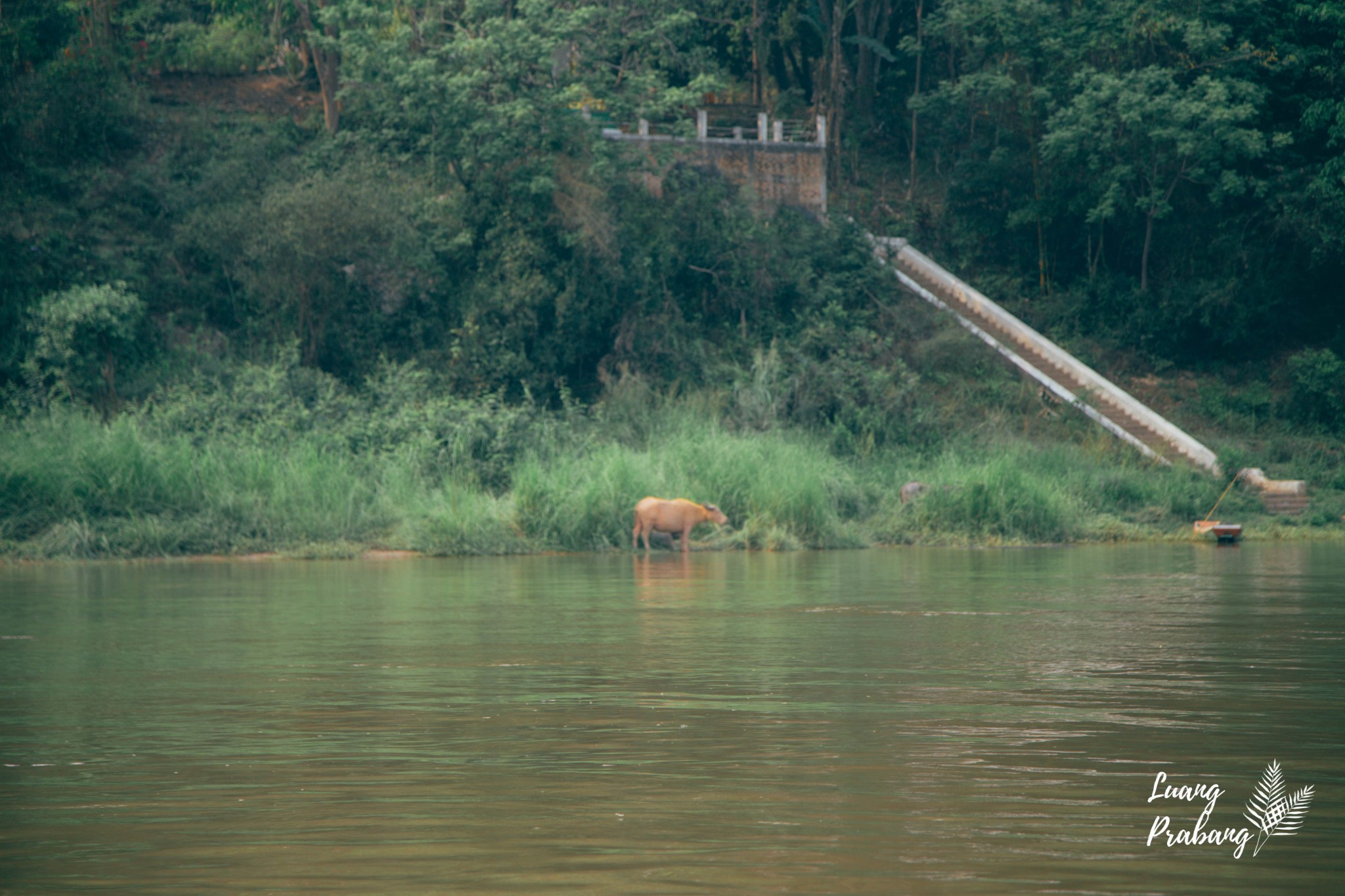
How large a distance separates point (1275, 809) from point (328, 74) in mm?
37591

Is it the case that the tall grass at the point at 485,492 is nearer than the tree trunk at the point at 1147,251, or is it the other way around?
the tall grass at the point at 485,492

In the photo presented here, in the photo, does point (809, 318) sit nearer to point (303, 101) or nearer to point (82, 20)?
point (303, 101)

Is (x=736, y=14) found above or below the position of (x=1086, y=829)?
above

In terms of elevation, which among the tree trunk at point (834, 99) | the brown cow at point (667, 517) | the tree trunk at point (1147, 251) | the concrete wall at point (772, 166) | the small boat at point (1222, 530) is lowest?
the small boat at point (1222, 530)

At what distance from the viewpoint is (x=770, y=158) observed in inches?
1745

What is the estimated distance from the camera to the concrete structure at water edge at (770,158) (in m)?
43.1

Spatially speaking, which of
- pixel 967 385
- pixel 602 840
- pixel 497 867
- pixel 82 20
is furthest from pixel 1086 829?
pixel 82 20

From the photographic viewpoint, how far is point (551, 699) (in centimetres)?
908

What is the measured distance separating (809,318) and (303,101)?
15.6 m

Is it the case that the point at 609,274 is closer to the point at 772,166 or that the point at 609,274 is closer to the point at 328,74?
the point at 772,166

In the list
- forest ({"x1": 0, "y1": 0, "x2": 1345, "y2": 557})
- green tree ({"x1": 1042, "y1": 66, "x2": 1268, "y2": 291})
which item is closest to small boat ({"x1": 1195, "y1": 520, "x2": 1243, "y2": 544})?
→ forest ({"x1": 0, "y1": 0, "x2": 1345, "y2": 557})

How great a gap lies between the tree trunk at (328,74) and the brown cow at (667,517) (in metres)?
20.0

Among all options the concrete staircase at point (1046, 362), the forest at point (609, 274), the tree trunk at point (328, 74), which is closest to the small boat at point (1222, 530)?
the forest at point (609, 274)

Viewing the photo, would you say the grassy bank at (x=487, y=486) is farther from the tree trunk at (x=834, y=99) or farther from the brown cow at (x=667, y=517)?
the tree trunk at (x=834, y=99)
